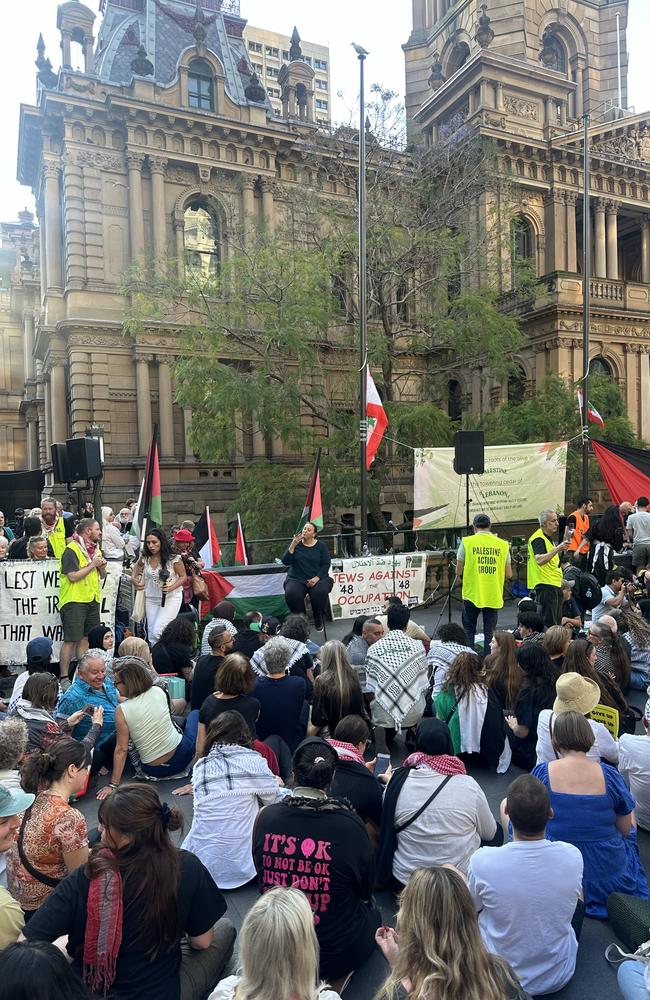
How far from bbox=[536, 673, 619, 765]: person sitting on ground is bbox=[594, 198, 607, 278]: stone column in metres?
31.8

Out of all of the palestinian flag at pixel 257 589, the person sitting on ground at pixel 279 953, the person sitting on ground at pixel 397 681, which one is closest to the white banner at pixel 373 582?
the palestinian flag at pixel 257 589

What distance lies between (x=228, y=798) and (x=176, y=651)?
11.5 feet

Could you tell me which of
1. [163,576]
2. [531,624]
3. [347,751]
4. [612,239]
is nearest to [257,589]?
[163,576]

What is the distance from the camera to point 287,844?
3.37 m

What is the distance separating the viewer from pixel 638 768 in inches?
193

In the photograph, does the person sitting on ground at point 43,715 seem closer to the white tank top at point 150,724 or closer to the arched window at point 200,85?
the white tank top at point 150,724

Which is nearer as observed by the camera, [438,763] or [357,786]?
[438,763]

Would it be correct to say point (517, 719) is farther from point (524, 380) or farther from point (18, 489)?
point (524, 380)

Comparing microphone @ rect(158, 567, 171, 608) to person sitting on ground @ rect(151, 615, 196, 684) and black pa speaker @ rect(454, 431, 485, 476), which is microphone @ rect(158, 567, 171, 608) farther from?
black pa speaker @ rect(454, 431, 485, 476)

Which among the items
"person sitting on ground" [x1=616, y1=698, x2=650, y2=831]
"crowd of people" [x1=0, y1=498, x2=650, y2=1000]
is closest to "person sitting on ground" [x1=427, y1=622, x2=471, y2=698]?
"crowd of people" [x1=0, y1=498, x2=650, y2=1000]

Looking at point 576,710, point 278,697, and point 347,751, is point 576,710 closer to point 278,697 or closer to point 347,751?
point 347,751

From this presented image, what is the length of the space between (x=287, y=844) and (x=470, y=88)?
116 ft

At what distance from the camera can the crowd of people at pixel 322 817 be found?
249 cm

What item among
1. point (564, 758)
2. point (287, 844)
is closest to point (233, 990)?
point (287, 844)
